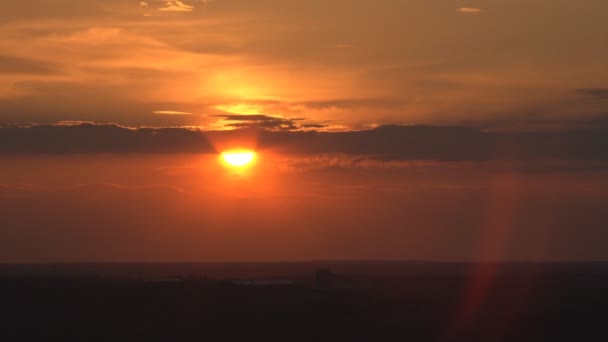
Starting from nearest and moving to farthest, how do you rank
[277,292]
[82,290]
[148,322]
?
[148,322] → [82,290] → [277,292]

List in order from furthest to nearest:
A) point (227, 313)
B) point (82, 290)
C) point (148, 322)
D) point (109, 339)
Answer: point (82, 290)
point (227, 313)
point (148, 322)
point (109, 339)

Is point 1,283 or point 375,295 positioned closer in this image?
point 1,283

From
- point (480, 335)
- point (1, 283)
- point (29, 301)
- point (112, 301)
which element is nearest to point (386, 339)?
point (480, 335)

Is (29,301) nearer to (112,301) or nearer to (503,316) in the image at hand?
(112,301)

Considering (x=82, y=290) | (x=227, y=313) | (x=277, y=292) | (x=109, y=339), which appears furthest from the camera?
(x=277, y=292)

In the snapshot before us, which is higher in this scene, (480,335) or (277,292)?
(277,292)

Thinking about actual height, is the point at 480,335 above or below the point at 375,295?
below

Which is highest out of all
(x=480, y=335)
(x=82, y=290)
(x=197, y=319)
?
(x=82, y=290)

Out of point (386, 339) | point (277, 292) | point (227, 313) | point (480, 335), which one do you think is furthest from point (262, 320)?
point (277, 292)

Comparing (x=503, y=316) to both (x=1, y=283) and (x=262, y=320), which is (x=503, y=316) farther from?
(x=1, y=283)
